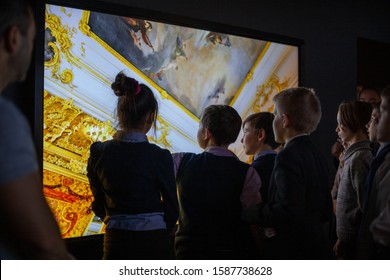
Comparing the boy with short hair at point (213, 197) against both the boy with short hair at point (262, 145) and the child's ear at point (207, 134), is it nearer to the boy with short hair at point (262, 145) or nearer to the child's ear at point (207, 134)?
the child's ear at point (207, 134)

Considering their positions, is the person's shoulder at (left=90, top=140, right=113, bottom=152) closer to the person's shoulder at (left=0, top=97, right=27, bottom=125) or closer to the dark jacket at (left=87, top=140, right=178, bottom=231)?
the dark jacket at (left=87, top=140, right=178, bottom=231)

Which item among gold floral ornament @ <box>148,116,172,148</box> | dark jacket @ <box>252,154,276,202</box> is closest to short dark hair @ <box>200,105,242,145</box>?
dark jacket @ <box>252,154,276,202</box>

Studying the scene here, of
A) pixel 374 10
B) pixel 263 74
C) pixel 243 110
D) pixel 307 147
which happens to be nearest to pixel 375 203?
pixel 307 147

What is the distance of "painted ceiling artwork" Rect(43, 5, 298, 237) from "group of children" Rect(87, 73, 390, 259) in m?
0.20

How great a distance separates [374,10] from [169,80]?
235cm

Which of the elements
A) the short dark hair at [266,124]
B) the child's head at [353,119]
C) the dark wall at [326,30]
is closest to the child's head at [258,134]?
the short dark hair at [266,124]

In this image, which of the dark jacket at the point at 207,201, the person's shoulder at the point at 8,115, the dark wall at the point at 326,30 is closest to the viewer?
the person's shoulder at the point at 8,115

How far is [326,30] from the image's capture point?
362 centimetres

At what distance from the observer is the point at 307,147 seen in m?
1.83

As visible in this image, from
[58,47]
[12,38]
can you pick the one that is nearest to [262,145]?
[58,47]

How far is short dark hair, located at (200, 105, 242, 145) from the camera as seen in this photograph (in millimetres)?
1902

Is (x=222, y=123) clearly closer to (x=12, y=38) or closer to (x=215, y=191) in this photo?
(x=215, y=191)

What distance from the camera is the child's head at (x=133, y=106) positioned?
1748 millimetres

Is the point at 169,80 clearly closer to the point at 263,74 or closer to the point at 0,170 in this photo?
the point at 263,74
